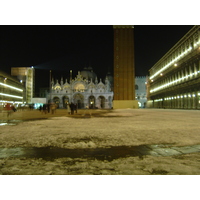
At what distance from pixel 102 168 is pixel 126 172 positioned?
43 cm

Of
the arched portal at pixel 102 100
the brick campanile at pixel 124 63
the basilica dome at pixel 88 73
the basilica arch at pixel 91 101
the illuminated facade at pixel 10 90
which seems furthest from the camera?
the basilica dome at pixel 88 73

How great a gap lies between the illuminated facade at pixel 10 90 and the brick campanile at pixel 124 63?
112ft

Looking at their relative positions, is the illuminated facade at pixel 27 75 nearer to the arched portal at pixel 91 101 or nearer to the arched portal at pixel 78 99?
the arched portal at pixel 78 99

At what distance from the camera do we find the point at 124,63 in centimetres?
5075

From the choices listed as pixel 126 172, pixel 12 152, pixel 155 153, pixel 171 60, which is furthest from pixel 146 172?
pixel 171 60

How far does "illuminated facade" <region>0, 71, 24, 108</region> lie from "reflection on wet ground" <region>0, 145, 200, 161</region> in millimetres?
57892

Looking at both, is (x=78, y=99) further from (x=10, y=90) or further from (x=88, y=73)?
(x=10, y=90)

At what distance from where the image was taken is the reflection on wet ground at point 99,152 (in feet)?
13.2

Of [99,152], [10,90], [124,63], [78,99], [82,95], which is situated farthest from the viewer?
[78,99]

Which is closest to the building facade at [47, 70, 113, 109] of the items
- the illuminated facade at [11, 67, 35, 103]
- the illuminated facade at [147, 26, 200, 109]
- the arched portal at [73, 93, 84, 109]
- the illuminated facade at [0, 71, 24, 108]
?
the arched portal at [73, 93, 84, 109]

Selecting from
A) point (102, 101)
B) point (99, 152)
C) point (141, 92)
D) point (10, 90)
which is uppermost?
point (141, 92)

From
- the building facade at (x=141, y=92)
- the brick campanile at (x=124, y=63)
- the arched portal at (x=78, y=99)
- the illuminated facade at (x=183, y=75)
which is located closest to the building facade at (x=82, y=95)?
the arched portal at (x=78, y=99)

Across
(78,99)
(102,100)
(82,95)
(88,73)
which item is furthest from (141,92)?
(88,73)

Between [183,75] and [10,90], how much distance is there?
62.9m
